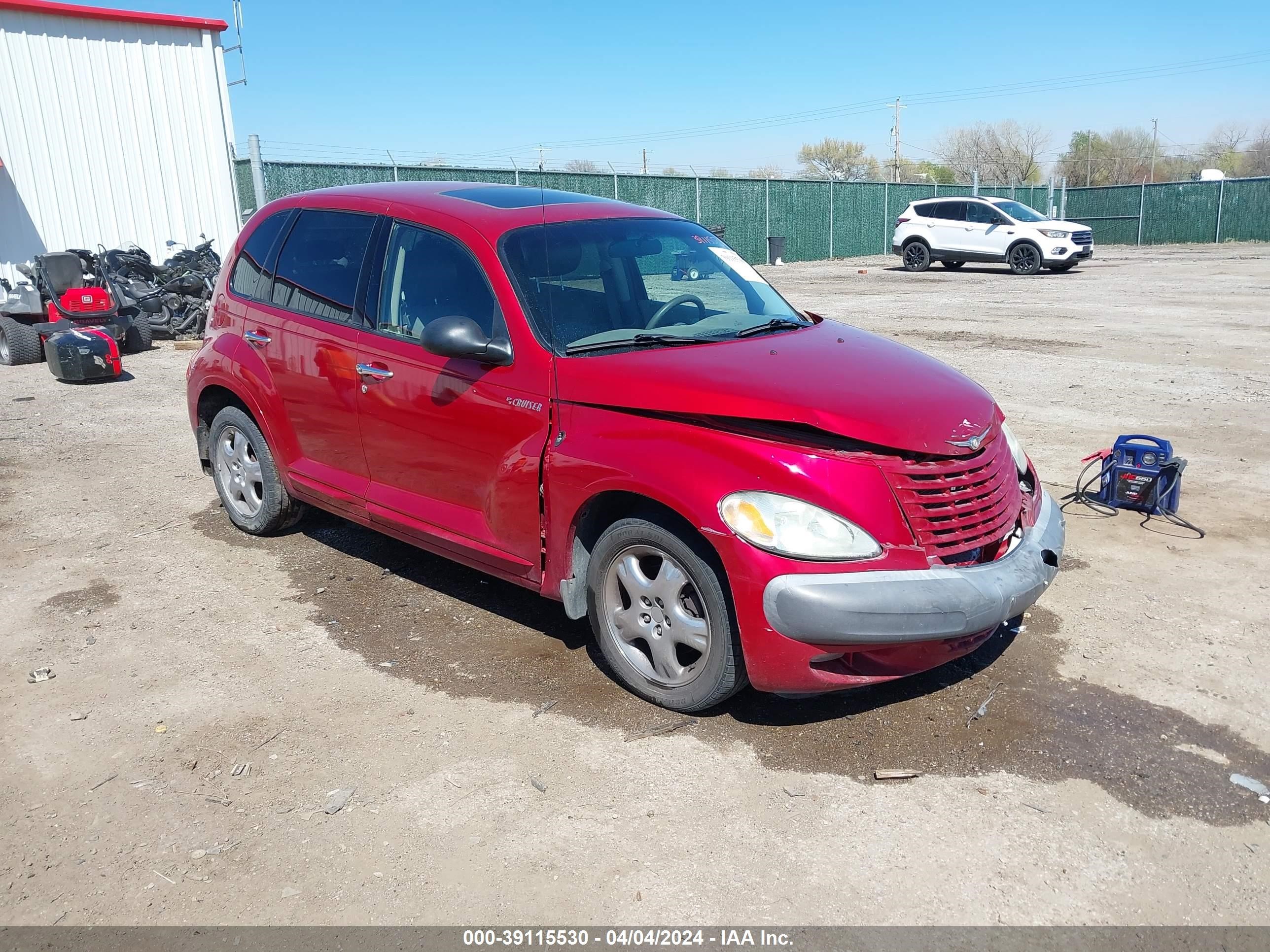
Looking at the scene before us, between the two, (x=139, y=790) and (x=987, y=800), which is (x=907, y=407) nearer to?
(x=987, y=800)

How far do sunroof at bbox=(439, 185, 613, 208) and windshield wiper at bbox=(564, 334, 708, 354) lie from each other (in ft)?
3.03

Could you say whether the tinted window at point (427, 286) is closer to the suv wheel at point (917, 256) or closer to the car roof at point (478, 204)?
the car roof at point (478, 204)

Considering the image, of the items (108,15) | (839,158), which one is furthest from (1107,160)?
(108,15)

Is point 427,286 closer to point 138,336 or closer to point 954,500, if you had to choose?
point 954,500

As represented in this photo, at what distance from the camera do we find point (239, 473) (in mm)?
5801

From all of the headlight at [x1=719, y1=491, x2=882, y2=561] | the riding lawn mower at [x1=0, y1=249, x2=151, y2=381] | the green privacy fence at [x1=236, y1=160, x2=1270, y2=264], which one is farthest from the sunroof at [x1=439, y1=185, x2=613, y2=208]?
the green privacy fence at [x1=236, y1=160, x2=1270, y2=264]

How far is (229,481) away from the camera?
5.92 m

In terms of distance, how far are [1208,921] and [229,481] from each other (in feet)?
17.1

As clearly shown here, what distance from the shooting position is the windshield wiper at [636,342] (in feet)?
13.3

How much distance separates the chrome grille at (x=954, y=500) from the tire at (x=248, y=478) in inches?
139

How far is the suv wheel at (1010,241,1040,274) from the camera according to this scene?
80.7ft

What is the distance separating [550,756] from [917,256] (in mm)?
25446

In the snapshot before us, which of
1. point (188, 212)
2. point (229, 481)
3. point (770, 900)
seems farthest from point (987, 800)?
point (188, 212)

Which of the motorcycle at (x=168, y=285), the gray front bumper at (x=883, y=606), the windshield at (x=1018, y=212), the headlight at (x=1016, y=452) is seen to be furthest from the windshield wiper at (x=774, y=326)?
the windshield at (x=1018, y=212)
